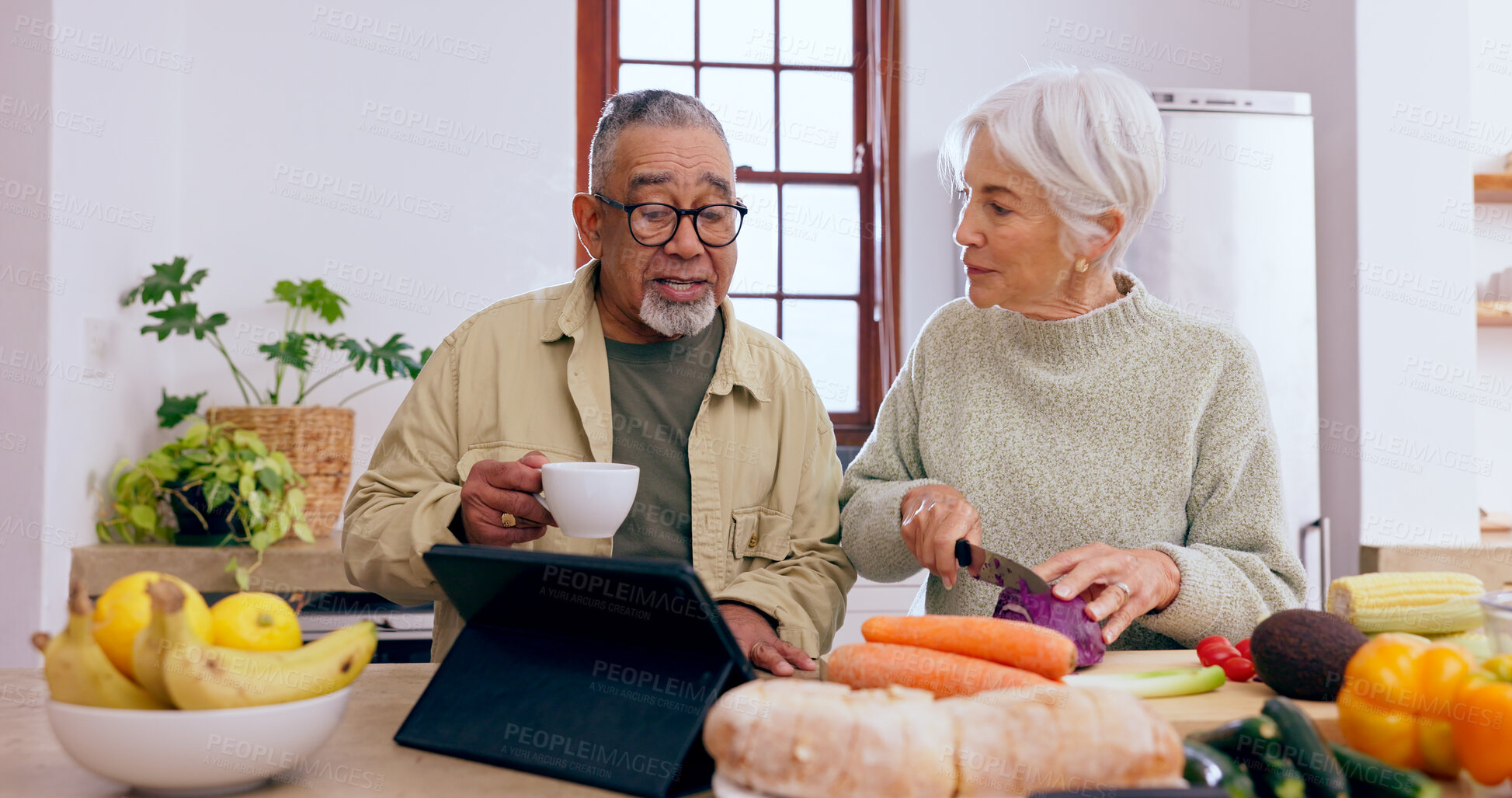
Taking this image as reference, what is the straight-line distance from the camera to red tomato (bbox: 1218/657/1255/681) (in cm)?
100

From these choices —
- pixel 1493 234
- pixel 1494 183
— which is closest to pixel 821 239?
pixel 1494 183

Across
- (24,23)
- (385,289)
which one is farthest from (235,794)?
(385,289)

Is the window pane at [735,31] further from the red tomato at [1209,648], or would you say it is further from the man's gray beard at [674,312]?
the red tomato at [1209,648]

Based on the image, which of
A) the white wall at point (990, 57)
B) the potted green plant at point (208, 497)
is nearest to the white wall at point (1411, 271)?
the white wall at point (990, 57)

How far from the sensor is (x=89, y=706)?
716mm

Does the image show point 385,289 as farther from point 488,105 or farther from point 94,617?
point 94,617

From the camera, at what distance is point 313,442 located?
2713 mm

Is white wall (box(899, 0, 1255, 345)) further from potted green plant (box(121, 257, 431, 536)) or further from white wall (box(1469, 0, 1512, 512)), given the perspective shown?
potted green plant (box(121, 257, 431, 536))

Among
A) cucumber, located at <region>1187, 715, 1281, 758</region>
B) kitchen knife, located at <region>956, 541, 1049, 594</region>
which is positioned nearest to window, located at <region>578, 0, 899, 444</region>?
kitchen knife, located at <region>956, 541, 1049, 594</region>

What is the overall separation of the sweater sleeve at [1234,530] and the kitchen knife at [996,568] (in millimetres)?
225

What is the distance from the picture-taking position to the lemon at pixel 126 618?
28.8 inches

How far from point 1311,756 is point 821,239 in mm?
3072

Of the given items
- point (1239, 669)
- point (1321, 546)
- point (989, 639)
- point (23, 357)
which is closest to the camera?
point (989, 639)

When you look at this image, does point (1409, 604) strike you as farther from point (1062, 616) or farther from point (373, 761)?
point (373, 761)
